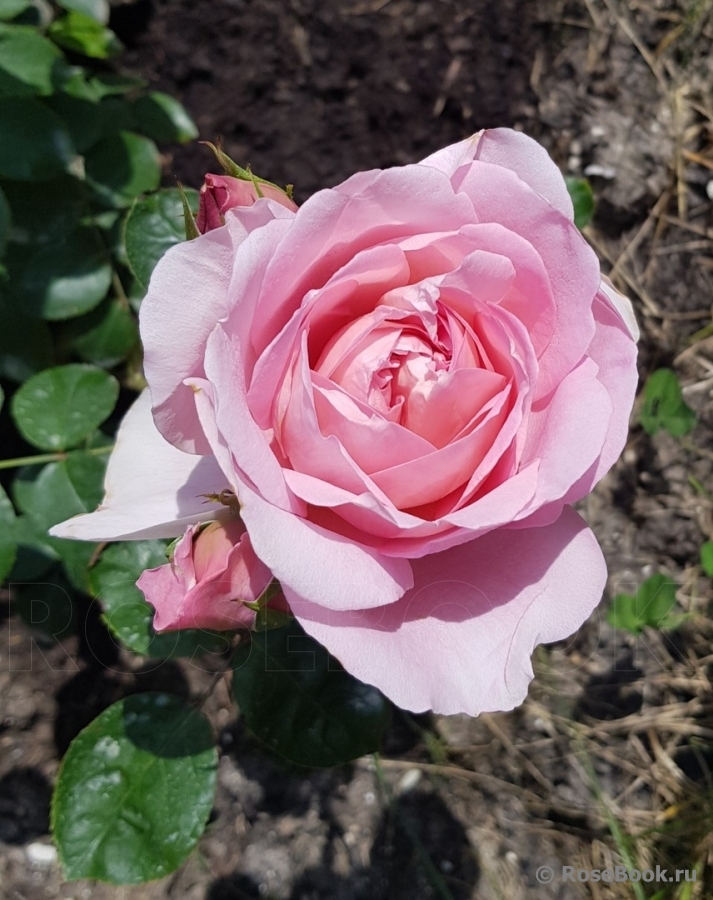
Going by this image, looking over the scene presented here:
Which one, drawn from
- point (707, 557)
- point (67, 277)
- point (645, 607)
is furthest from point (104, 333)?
point (707, 557)

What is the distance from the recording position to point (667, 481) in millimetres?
1704

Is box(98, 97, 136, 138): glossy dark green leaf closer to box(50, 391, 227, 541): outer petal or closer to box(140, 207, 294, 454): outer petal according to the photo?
box(50, 391, 227, 541): outer petal

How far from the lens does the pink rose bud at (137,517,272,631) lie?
62cm

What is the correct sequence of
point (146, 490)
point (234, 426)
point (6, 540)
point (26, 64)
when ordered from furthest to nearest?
point (26, 64)
point (6, 540)
point (146, 490)
point (234, 426)

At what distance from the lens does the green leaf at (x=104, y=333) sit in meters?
1.24

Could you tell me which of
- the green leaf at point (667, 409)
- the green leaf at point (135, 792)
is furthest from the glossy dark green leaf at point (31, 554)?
the green leaf at point (667, 409)

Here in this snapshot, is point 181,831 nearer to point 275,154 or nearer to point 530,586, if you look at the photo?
point 530,586

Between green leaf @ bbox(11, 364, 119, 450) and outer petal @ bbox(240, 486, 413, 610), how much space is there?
592 millimetres

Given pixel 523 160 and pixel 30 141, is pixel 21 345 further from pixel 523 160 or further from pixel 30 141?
pixel 523 160

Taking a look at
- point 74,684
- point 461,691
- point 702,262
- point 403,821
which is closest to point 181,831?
point 461,691

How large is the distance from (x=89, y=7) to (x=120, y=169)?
0.25 metres

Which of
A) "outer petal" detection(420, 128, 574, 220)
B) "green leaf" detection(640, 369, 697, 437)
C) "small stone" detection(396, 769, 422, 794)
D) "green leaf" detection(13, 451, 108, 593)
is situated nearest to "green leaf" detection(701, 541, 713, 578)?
"green leaf" detection(640, 369, 697, 437)

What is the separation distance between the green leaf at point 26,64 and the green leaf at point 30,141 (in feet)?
0.07

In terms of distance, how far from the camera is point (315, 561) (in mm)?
538
